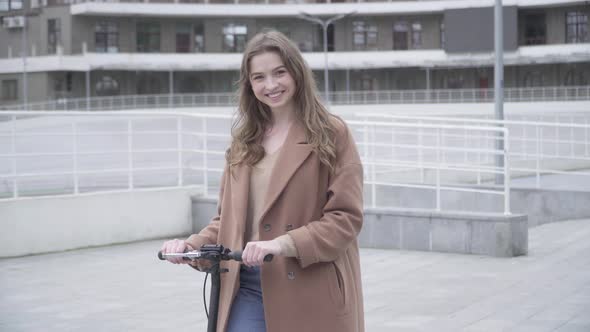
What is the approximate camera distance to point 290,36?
6506 cm

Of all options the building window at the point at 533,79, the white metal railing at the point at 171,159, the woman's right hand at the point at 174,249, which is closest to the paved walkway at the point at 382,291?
the white metal railing at the point at 171,159

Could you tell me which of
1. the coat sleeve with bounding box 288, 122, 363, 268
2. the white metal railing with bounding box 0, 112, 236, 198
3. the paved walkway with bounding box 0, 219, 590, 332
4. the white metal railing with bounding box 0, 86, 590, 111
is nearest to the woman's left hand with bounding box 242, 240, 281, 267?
the coat sleeve with bounding box 288, 122, 363, 268

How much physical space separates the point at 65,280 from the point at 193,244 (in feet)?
19.5

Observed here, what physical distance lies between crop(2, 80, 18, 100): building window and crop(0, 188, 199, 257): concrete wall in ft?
160

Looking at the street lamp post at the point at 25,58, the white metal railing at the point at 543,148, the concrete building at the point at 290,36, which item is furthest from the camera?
the concrete building at the point at 290,36

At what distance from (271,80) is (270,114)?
0.21 metres

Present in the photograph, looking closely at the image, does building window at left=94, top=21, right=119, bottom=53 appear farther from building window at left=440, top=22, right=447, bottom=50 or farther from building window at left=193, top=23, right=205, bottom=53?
building window at left=440, top=22, right=447, bottom=50

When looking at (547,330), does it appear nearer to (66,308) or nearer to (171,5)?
(66,308)

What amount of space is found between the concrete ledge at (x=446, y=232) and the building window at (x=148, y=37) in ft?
184

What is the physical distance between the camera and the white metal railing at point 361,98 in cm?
5891

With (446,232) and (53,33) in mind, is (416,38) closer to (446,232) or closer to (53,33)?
(53,33)

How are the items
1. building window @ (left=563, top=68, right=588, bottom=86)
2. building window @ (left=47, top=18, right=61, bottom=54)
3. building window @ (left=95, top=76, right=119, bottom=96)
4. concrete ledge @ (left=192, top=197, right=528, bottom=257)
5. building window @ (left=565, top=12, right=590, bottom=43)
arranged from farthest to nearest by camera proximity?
building window @ (left=95, top=76, right=119, bottom=96), building window @ (left=47, top=18, right=61, bottom=54), building window @ (left=565, top=12, right=590, bottom=43), building window @ (left=563, top=68, right=588, bottom=86), concrete ledge @ (left=192, top=197, right=528, bottom=257)

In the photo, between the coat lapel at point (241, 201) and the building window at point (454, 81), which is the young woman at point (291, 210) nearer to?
the coat lapel at point (241, 201)

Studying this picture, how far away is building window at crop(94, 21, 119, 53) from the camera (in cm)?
6341
